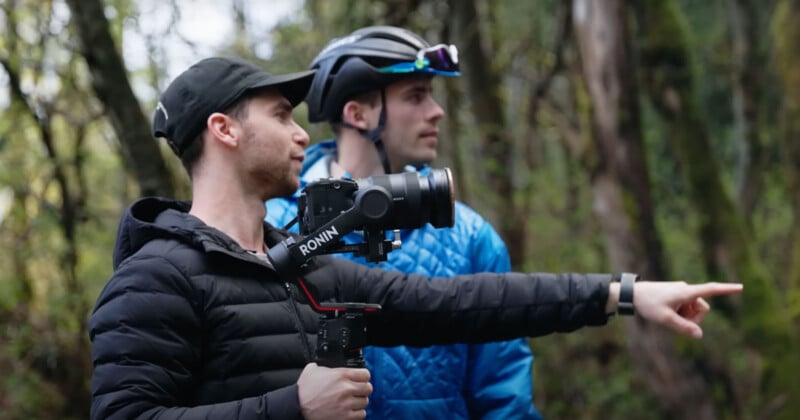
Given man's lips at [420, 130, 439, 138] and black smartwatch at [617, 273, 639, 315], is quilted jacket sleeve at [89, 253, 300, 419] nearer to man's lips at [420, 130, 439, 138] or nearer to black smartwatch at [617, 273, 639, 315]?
black smartwatch at [617, 273, 639, 315]

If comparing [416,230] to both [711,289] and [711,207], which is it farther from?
[711,207]

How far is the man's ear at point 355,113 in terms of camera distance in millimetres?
3635

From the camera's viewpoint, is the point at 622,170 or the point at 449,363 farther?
the point at 622,170

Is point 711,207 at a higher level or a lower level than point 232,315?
lower

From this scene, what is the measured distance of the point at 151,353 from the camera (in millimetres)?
2127

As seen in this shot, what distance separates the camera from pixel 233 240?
248cm

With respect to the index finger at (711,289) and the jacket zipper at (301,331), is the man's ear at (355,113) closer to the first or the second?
the jacket zipper at (301,331)

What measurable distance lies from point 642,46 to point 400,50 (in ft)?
20.3

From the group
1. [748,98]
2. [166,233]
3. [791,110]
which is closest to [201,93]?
[166,233]

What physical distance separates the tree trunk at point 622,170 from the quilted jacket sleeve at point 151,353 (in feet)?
17.4

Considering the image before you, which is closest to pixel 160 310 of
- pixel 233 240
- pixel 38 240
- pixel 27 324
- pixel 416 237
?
pixel 233 240

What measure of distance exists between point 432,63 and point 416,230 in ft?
2.29

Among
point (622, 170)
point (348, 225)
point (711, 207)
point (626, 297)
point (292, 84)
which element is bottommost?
point (711, 207)

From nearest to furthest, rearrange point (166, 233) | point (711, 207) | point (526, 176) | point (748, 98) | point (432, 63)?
point (166, 233)
point (432, 63)
point (711, 207)
point (526, 176)
point (748, 98)
